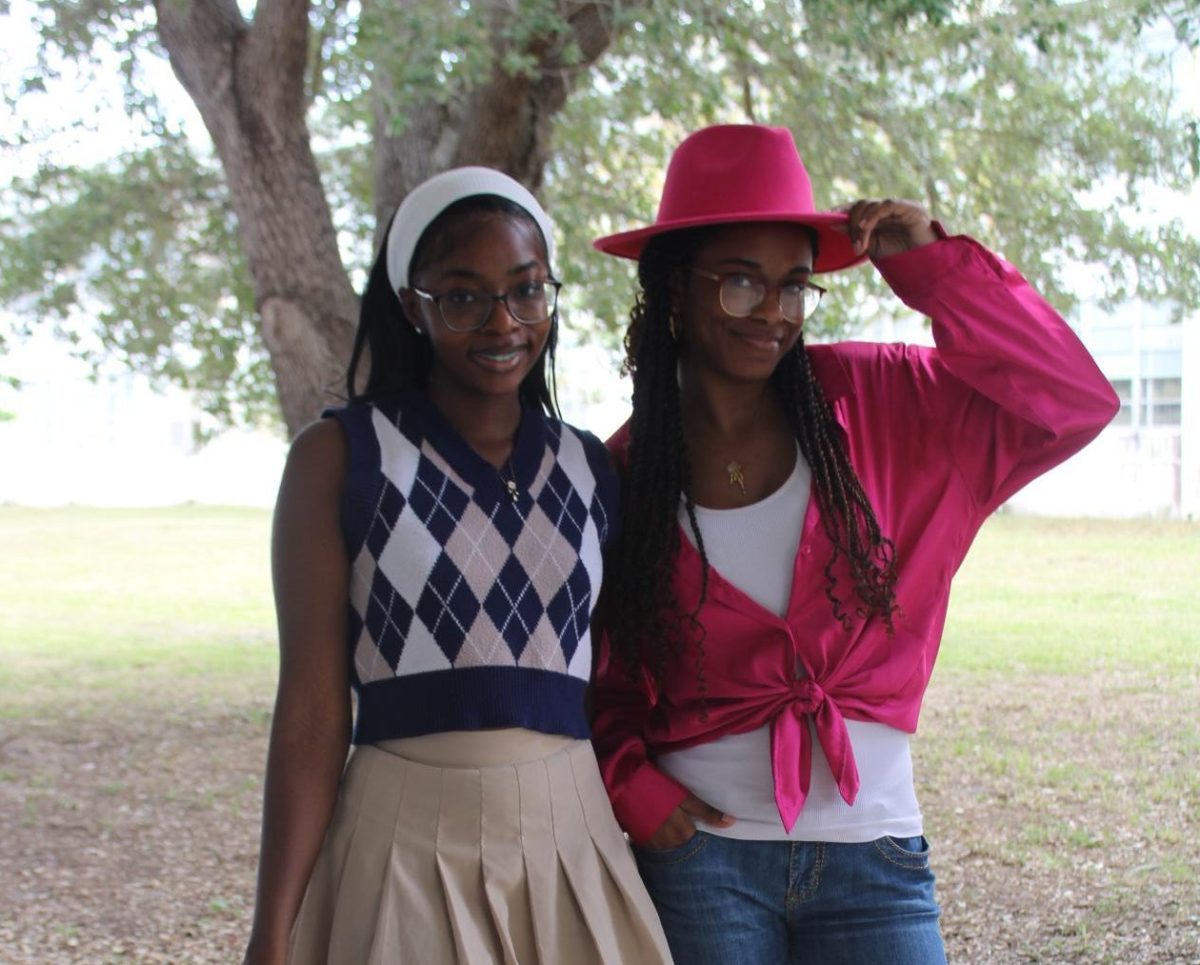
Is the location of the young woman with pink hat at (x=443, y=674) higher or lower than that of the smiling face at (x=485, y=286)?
lower

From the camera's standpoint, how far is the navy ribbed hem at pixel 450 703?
2135 millimetres

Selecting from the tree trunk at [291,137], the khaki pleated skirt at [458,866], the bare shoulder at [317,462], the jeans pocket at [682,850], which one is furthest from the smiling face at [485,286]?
the tree trunk at [291,137]

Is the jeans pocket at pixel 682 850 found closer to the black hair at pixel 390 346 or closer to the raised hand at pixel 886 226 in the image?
the black hair at pixel 390 346

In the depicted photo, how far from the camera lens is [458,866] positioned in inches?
82.5

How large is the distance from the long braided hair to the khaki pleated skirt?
0.31 metres

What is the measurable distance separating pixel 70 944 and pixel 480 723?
424 cm

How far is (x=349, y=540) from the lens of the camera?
215 centimetres

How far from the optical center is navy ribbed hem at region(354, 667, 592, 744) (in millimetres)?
2135

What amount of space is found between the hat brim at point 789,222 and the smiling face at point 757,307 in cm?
3

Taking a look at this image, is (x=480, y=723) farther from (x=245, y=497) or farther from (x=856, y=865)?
(x=245, y=497)

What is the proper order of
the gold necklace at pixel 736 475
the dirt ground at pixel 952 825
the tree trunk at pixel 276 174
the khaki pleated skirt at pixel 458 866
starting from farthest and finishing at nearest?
the tree trunk at pixel 276 174 → the dirt ground at pixel 952 825 → the gold necklace at pixel 736 475 → the khaki pleated skirt at pixel 458 866

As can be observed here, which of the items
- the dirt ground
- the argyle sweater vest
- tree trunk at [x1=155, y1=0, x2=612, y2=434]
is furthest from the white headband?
the dirt ground

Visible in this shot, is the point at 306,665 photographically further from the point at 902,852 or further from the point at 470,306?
the point at 902,852

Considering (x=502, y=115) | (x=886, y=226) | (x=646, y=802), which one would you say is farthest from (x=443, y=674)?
(x=502, y=115)
